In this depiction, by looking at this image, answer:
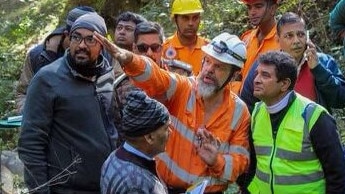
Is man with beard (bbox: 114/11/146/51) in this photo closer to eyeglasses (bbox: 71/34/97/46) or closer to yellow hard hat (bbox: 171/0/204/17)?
yellow hard hat (bbox: 171/0/204/17)

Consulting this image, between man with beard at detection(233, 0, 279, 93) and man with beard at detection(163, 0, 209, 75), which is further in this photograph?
man with beard at detection(163, 0, 209, 75)

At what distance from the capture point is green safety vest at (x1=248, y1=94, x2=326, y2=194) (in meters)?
4.04

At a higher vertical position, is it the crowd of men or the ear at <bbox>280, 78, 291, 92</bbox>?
the ear at <bbox>280, 78, 291, 92</bbox>

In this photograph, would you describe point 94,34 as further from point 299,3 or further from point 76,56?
point 299,3

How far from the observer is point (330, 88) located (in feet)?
14.8

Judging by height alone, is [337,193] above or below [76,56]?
below

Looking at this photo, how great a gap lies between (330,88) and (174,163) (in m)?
1.29

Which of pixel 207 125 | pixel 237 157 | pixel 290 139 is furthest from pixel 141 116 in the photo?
pixel 290 139

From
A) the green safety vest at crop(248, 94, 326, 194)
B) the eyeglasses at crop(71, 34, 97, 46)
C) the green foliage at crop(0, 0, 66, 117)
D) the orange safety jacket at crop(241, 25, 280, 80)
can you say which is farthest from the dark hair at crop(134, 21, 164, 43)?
the green foliage at crop(0, 0, 66, 117)

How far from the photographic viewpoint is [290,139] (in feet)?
13.3

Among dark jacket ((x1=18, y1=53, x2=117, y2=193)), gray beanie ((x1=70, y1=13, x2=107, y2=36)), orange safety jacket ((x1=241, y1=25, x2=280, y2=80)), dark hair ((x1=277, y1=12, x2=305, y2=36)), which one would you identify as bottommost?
dark jacket ((x1=18, y1=53, x2=117, y2=193))

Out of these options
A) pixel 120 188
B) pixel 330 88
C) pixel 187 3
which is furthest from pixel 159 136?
pixel 187 3

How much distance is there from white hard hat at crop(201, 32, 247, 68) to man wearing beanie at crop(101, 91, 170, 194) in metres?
1.02

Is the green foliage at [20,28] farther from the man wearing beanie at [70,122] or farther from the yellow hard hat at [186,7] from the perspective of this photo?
the man wearing beanie at [70,122]
